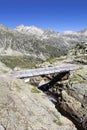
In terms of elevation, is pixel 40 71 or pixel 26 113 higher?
pixel 40 71

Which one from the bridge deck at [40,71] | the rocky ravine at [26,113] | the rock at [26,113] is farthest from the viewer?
the bridge deck at [40,71]

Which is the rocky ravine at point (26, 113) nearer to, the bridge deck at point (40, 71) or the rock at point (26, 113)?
the rock at point (26, 113)

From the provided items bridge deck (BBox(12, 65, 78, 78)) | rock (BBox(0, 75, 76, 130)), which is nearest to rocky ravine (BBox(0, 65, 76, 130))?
rock (BBox(0, 75, 76, 130))

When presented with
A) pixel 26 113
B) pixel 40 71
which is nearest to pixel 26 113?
pixel 26 113

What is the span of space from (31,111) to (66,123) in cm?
532

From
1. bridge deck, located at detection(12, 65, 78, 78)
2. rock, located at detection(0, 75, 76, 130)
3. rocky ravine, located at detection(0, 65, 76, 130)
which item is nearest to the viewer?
rocky ravine, located at detection(0, 65, 76, 130)

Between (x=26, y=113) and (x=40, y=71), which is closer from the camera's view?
(x=26, y=113)

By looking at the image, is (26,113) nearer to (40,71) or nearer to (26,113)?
(26,113)

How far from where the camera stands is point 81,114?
51781 millimetres

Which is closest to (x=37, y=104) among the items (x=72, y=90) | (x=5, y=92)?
(x=5, y=92)

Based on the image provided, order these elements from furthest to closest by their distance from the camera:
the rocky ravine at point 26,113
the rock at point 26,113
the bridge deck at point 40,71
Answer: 1. the bridge deck at point 40,71
2. the rock at point 26,113
3. the rocky ravine at point 26,113

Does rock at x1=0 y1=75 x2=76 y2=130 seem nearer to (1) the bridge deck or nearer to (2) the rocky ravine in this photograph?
(2) the rocky ravine

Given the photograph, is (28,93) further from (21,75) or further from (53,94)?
(53,94)

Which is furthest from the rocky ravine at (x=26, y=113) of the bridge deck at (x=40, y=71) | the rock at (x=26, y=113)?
the bridge deck at (x=40, y=71)
